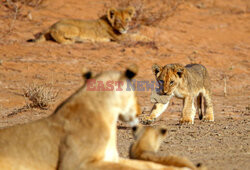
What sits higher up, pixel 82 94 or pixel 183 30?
pixel 183 30

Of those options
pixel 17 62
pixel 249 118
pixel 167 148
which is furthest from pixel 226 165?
pixel 17 62

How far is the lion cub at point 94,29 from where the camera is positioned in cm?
1631

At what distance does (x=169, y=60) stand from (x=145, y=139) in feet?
34.4

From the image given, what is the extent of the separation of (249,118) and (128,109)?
228 inches

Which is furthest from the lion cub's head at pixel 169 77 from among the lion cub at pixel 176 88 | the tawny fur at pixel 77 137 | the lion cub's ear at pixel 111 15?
the lion cub's ear at pixel 111 15

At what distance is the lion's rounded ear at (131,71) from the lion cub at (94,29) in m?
11.8

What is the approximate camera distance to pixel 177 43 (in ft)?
58.3

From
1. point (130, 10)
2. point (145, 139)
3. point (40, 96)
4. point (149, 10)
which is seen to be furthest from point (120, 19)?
point (145, 139)

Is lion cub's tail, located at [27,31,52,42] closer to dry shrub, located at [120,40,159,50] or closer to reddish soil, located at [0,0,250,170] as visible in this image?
reddish soil, located at [0,0,250,170]

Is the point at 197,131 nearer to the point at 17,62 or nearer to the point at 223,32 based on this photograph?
the point at 17,62

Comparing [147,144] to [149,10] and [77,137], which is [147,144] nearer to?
[77,137]

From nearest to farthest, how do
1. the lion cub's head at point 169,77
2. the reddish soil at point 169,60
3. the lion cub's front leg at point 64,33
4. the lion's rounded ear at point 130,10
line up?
the reddish soil at point 169,60
the lion cub's head at point 169,77
the lion cub's front leg at point 64,33
the lion's rounded ear at point 130,10

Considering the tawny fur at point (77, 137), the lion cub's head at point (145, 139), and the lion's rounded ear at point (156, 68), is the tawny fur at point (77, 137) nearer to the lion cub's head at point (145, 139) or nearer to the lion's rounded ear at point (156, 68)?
the lion cub's head at point (145, 139)

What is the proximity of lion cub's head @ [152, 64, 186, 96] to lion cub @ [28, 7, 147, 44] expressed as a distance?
7.91m
